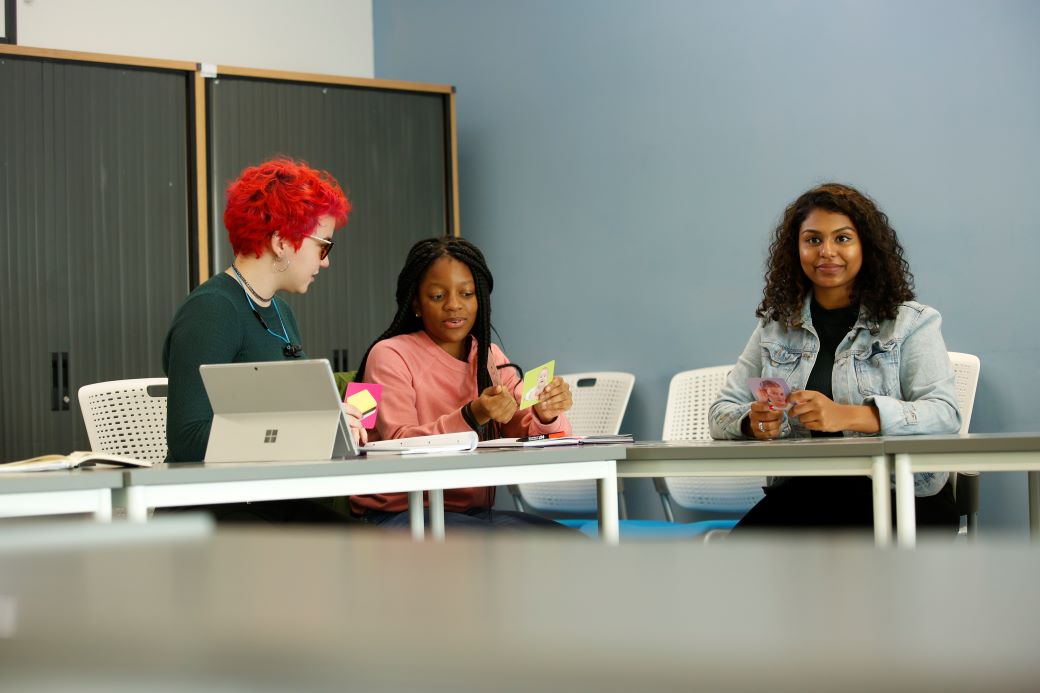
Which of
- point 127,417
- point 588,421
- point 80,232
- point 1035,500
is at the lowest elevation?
point 1035,500

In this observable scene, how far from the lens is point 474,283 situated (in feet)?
9.73

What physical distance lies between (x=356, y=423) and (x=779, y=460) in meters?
0.86

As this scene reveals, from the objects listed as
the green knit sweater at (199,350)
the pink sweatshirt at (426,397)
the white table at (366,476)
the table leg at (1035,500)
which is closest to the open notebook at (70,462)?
the white table at (366,476)

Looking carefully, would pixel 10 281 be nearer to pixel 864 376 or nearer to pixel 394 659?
pixel 864 376

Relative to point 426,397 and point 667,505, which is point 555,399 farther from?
point 667,505

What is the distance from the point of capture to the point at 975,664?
5.5 inches

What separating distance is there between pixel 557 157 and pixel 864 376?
233cm

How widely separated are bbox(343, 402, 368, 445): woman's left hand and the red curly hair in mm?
512

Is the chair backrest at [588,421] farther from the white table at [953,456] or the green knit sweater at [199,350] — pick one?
the white table at [953,456]

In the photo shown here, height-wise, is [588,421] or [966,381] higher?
[966,381]

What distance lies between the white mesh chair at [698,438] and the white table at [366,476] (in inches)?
55.8

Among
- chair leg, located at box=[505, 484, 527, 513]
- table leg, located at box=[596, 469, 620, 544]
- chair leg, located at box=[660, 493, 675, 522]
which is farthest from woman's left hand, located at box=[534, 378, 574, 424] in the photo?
chair leg, located at box=[505, 484, 527, 513]

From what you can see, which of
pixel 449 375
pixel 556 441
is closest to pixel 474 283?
pixel 449 375

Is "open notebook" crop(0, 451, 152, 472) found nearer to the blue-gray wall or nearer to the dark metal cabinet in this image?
the dark metal cabinet
